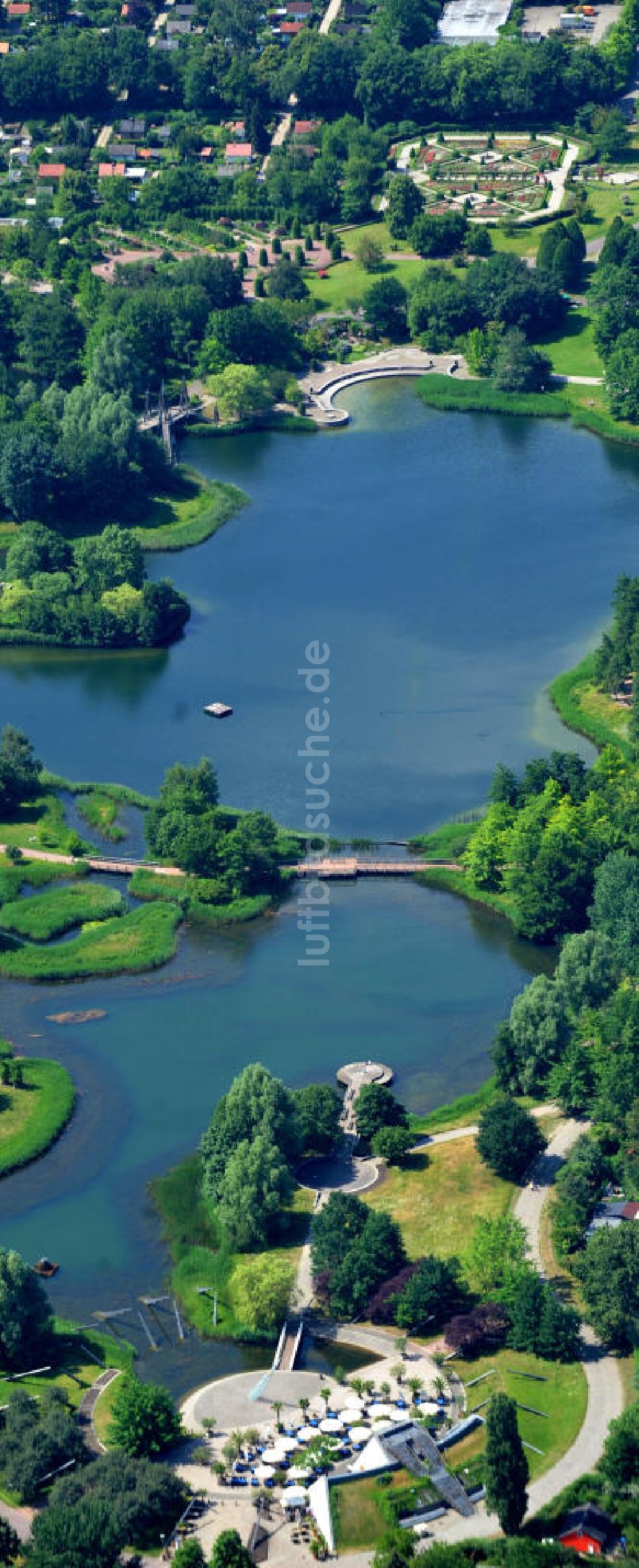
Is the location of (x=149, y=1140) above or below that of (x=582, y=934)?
below

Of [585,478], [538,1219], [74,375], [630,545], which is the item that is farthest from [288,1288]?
[74,375]

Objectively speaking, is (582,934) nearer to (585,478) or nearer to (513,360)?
(585,478)

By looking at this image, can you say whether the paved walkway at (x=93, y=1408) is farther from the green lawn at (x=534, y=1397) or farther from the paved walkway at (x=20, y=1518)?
the green lawn at (x=534, y=1397)

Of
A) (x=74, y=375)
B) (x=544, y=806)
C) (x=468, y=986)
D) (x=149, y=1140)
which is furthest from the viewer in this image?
(x=74, y=375)

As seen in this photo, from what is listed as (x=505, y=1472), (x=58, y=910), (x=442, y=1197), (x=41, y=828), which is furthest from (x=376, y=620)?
(x=505, y=1472)

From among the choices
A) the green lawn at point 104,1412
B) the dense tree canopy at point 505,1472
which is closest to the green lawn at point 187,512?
the green lawn at point 104,1412

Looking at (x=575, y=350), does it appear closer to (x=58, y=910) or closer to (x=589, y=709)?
(x=589, y=709)
